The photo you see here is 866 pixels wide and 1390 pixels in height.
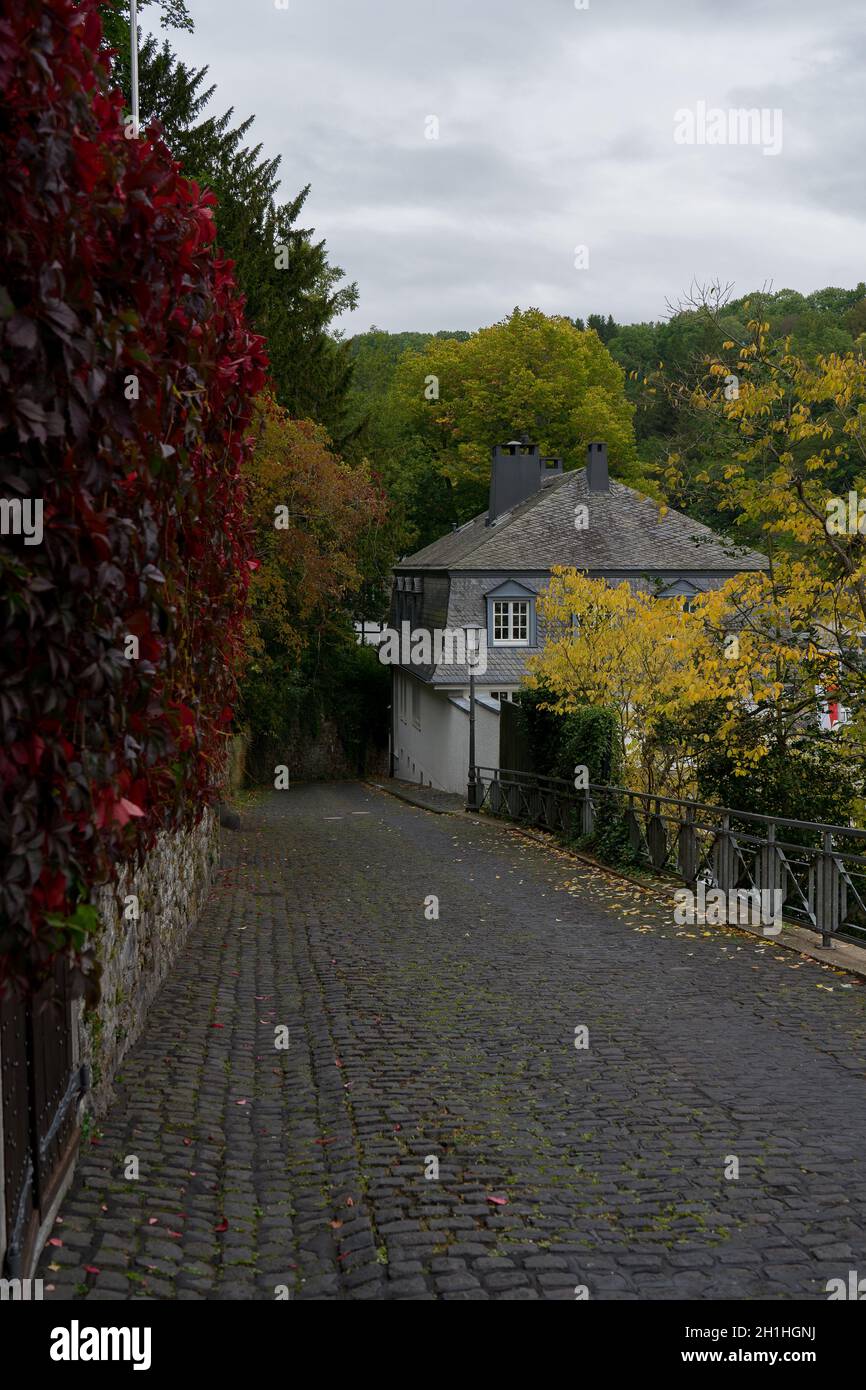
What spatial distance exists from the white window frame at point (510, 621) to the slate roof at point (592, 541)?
106cm

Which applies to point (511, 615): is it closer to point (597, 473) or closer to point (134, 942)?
point (597, 473)

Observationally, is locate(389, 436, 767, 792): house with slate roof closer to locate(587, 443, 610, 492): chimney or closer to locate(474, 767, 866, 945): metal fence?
locate(587, 443, 610, 492): chimney

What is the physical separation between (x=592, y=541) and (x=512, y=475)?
7.77 metres

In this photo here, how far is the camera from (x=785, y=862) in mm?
13641

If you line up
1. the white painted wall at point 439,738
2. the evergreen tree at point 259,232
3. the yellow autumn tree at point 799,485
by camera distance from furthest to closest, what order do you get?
the white painted wall at point 439,738 < the evergreen tree at point 259,232 < the yellow autumn tree at point 799,485

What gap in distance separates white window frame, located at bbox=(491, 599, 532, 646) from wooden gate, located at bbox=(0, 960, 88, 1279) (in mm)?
34391

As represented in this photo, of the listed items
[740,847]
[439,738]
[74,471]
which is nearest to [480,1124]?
[74,471]

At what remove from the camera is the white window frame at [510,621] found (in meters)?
40.5

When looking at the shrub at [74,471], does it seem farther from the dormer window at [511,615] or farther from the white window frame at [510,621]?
the white window frame at [510,621]

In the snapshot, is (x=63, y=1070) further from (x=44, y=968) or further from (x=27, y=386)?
(x=27, y=386)

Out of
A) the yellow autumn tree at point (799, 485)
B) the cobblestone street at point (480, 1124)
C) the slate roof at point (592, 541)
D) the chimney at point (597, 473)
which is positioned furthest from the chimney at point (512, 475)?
the cobblestone street at point (480, 1124)

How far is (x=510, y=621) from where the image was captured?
40531 mm

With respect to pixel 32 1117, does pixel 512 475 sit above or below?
above

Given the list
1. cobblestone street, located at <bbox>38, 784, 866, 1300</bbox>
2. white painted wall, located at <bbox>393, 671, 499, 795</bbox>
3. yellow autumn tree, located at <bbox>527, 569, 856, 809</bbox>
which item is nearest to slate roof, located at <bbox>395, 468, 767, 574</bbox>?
white painted wall, located at <bbox>393, 671, 499, 795</bbox>
